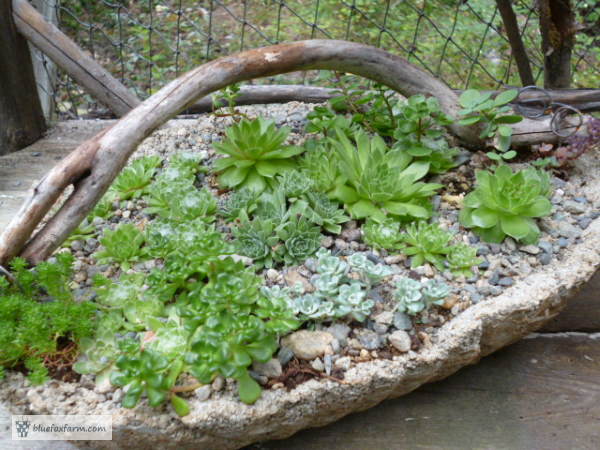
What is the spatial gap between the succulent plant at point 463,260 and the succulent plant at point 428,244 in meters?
0.02

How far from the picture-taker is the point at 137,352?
1255mm

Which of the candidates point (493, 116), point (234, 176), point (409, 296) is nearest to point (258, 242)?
point (234, 176)

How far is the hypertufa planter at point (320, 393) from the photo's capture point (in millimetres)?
1239

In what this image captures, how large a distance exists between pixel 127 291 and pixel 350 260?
56cm

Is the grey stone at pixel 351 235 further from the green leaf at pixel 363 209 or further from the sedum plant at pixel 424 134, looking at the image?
the sedum plant at pixel 424 134

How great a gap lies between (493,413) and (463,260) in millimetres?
406

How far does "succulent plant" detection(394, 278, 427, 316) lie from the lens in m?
1.40

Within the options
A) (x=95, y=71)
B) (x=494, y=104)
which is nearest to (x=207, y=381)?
(x=494, y=104)

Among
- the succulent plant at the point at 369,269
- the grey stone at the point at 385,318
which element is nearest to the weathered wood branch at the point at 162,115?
the succulent plant at the point at 369,269

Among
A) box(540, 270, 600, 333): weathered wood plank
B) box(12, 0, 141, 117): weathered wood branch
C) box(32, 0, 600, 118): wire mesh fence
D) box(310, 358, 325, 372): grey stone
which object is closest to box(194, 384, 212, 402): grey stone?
box(310, 358, 325, 372): grey stone

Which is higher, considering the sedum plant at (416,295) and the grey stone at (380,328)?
the sedum plant at (416,295)

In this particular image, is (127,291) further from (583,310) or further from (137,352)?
(583,310)

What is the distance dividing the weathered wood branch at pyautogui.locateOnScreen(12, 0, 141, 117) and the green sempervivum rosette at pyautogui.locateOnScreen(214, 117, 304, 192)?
632 mm

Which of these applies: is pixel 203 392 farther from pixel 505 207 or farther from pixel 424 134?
pixel 424 134
